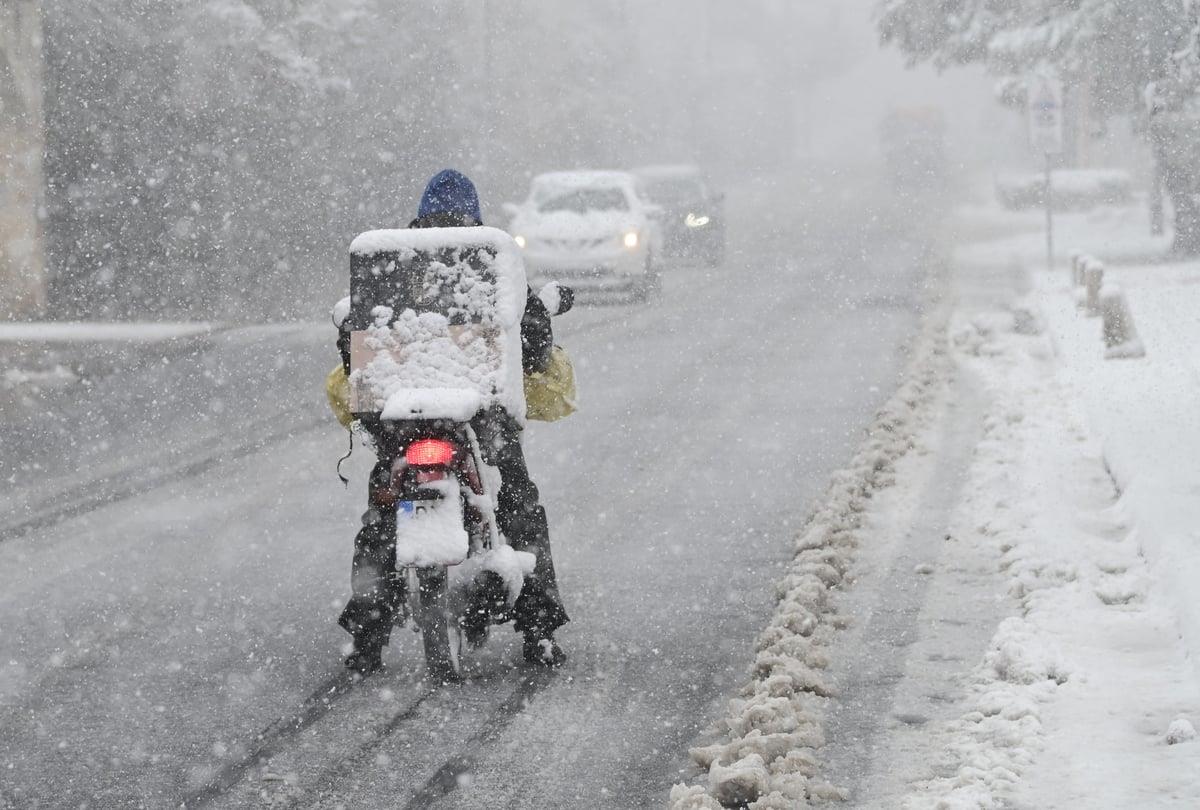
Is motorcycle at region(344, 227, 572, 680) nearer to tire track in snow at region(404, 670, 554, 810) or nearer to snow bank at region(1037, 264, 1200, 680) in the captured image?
tire track in snow at region(404, 670, 554, 810)

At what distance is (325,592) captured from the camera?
7.26 m

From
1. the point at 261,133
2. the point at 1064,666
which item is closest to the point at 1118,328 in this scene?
the point at 1064,666

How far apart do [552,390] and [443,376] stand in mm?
542

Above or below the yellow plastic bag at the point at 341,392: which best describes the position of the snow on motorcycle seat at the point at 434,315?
above

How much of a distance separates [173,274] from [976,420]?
1435 centimetres

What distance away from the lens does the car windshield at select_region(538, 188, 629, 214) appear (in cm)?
2341

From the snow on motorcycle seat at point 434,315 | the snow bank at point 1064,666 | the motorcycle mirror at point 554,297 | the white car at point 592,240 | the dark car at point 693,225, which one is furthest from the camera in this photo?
the dark car at point 693,225

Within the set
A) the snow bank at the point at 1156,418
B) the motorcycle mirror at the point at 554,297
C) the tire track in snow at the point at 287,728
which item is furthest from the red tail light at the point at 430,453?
the snow bank at the point at 1156,418

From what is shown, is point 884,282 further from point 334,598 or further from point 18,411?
point 334,598

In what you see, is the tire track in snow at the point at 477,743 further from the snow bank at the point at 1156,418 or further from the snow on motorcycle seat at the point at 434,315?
the snow bank at the point at 1156,418

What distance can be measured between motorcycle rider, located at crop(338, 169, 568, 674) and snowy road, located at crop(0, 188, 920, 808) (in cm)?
15

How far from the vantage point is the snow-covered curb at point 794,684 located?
181 inches

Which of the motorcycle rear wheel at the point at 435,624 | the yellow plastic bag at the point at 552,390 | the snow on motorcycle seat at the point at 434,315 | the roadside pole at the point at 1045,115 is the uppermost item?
the roadside pole at the point at 1045,115

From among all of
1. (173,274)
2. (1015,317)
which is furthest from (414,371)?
(173,274)
